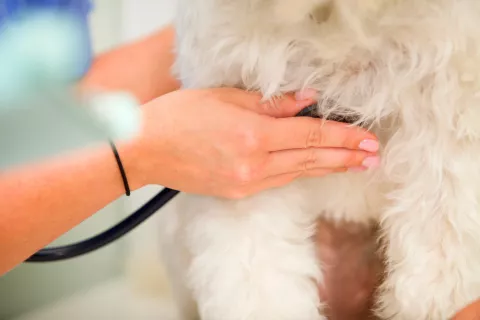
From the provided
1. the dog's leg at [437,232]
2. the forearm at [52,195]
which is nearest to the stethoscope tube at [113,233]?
the forearm at [52,195]

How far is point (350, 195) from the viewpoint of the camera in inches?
30.4

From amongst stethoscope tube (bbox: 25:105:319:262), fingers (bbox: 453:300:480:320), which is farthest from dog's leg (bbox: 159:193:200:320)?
fingers (bbox: 453:300:480:320)

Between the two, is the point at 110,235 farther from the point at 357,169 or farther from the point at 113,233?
the point at 357,169

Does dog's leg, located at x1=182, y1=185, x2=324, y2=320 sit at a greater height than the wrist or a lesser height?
lesser

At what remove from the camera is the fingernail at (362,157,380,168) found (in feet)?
2.37

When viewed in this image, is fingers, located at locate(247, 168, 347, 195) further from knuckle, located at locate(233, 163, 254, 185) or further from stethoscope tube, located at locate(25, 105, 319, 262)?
stethoscope tube, located at locate(25, 105, 319, 262)

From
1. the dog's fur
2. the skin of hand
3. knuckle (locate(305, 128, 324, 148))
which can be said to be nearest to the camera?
the dog's fur

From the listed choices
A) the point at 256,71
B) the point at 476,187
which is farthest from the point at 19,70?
the point at 476,187

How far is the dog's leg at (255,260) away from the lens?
73 cm

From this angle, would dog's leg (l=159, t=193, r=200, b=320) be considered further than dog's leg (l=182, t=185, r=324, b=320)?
Yes

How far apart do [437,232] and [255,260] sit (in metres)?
0.22

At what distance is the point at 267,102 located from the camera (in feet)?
2.39

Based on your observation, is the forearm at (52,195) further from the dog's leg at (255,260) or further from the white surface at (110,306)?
the white surface at (110,306)

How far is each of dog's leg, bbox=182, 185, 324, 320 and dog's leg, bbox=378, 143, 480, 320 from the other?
0.40 ft
